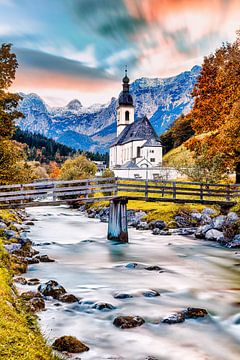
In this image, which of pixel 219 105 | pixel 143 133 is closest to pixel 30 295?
pixel 219 105

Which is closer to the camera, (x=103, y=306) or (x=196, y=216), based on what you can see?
(x=103, y=306)

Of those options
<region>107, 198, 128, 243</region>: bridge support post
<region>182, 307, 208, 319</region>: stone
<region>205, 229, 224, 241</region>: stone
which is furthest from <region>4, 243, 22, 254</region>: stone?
<region>205, 229, 224, 241</region>: stone

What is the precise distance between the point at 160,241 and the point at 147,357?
18931mm

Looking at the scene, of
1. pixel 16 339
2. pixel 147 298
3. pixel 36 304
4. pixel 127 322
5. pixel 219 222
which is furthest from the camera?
pixel 219 222

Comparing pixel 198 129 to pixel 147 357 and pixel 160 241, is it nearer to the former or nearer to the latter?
pixel 160 241

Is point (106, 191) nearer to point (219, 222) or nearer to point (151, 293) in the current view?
Result: point (219, 222)

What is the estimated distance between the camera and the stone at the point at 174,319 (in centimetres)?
1064

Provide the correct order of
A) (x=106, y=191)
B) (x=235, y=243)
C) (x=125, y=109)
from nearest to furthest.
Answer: (x=235, y=243) → (x=106, y=191) → (x=125, y=109)

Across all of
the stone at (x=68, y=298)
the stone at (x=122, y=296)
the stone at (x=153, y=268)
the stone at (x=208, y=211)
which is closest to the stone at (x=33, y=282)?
the stone at (x=68, y=298)

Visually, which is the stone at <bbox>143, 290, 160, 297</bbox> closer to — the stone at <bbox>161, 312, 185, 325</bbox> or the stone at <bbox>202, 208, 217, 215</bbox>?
the stone at <bbox>161, 312, 185, 325</bbox>

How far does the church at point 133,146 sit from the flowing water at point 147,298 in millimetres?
55476

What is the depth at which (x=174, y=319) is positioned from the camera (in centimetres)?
1073

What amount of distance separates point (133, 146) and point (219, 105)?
3243 inches

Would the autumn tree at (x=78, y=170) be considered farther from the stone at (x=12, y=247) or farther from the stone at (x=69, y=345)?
the stone at (x=69, y=345)
